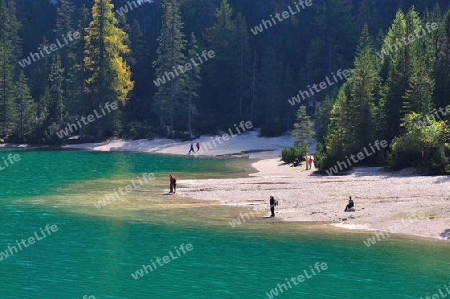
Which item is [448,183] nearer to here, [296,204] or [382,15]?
[296,204]

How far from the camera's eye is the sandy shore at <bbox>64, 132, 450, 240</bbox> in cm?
3553

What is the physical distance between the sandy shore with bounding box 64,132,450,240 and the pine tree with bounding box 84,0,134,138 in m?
45.3

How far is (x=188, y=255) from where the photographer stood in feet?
98.3

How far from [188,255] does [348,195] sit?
1762 centimetres

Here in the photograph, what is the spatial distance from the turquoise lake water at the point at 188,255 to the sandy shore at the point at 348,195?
208 cm

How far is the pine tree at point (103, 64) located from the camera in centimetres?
10281

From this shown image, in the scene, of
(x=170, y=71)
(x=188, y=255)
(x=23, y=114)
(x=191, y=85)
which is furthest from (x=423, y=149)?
(x=23, y=114)

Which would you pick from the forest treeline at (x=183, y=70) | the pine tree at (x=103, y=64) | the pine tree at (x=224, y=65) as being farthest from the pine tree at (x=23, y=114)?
the pine tree at (x=224, y=65)

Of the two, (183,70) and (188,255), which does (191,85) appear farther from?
(188,255)

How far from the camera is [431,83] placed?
6094cm

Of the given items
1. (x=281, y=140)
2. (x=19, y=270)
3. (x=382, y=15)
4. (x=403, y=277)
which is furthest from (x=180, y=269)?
(x=382, y=15)

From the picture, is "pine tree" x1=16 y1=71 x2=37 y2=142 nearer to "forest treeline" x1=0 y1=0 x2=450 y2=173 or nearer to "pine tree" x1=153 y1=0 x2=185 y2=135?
"forest treeline" x1=0 y1=0 x2=450 y2=173

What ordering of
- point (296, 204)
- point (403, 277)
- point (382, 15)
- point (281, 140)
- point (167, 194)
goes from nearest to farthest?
point (403, 277), point (296, 204), point (167, 194), point (281, 140), point (382, 15)

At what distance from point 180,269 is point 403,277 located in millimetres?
9720
